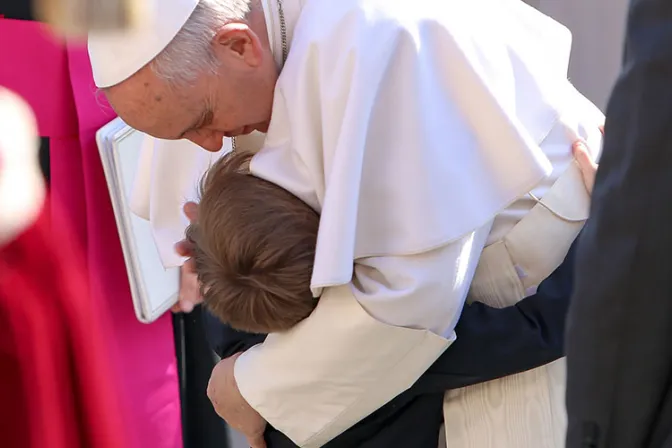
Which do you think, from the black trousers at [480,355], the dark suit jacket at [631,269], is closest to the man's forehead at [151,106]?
the black trousers at [480,355]

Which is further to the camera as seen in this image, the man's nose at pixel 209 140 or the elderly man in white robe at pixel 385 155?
the man's nose at pixel 209 140

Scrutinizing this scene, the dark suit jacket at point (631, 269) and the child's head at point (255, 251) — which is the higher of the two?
the dark suit jacket at point (631, 269)

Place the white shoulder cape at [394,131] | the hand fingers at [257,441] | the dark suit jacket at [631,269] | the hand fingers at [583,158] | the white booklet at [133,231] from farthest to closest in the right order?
the white booklet at [133,231]
the hand fingers at [257,441]
the hand fingers at [583,158]
the white shoulder cape at [394,131]
the dark suit jacket at [631,269]

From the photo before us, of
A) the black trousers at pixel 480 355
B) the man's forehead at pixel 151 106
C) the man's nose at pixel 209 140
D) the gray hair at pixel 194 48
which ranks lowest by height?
the black trousers at pixel 480 355

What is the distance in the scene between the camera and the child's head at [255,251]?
2.97ft

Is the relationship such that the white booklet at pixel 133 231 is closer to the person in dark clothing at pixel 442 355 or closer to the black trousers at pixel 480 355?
the person in dark clothing at pixel 442 355

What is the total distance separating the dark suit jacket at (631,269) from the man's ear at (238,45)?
516 millimetres

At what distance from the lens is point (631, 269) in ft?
1.59

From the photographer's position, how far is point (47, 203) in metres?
1.02

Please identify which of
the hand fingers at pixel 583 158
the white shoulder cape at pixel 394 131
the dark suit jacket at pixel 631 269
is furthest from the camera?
the hand fingers at pixel 583 158

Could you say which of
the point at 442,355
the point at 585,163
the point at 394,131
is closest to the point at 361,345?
the point at 442,355

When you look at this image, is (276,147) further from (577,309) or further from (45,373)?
(577,309)

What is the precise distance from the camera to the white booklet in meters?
1.25

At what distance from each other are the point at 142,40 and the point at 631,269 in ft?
1.95
